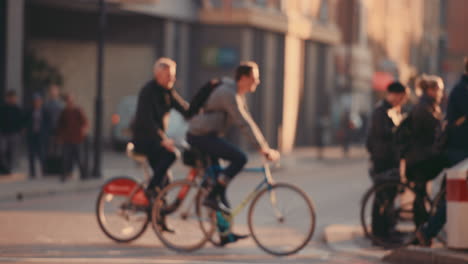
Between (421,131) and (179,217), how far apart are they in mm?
2480

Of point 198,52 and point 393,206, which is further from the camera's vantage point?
point 198,52

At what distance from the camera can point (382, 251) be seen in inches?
396

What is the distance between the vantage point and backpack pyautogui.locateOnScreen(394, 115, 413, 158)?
1018 cm

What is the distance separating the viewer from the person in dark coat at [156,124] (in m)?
10.1

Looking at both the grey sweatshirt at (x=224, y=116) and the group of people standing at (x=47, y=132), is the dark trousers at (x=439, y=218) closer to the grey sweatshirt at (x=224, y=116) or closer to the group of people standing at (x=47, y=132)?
the grey sweatshirt at (x=224, y=116)

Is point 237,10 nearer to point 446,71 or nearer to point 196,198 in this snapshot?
point 196,198

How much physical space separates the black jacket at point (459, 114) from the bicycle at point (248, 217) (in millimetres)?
1609

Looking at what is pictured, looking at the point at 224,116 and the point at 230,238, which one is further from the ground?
the point at 224,116

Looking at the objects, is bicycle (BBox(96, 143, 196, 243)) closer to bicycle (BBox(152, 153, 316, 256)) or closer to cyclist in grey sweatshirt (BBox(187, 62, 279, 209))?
bicycle (BBox(152, 153, 316, 256))

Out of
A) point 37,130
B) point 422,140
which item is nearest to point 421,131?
point 422,140

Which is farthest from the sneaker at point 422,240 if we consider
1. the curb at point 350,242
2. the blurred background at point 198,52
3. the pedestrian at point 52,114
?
the blurred background at point 198,52

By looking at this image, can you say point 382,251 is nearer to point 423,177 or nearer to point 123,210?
point 423,177

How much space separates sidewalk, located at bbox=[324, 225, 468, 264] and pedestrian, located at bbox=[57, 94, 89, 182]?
25.2 feet

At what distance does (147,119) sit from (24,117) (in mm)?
9293
